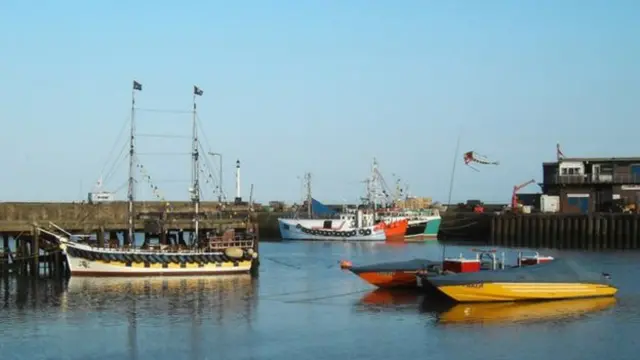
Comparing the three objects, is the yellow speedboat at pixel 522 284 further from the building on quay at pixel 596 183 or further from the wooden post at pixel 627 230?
the building on quay at pixel 596 183

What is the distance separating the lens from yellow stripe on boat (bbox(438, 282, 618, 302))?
3750cm

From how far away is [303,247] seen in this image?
91750mm

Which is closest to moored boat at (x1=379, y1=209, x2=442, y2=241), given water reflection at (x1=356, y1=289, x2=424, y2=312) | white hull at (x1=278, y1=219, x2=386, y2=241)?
white hull at (x1=278, y1=219, x2=386, y2=241)

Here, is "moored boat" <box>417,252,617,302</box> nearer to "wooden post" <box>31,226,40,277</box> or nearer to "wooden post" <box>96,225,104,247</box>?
"wooden post" <box>96,225,104,247</box>

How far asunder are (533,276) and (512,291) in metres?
1.27

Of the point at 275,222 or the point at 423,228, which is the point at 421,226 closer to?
the point at 423,228

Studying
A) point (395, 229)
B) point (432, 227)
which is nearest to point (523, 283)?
point (395, 229)

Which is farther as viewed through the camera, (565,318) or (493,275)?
(493,275)

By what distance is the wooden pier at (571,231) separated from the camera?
8488cm

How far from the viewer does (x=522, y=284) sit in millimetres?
37812

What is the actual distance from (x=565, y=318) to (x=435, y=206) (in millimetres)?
102818

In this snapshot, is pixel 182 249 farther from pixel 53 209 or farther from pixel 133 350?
pixel 133 350

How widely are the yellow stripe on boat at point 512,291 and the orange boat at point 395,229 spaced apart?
6681 centimetres

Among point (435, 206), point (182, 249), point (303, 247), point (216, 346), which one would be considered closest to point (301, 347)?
point (216, 346)
